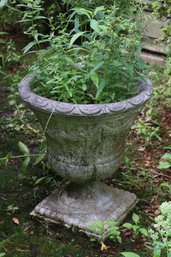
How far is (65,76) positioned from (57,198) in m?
0.92

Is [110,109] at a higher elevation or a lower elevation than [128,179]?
higher

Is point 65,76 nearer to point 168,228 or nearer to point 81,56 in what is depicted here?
point 81,56

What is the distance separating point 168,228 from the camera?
6.40 feet

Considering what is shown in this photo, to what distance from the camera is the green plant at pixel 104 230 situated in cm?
300

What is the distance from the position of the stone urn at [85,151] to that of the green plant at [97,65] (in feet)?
0.40

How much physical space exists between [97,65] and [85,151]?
0.54 m

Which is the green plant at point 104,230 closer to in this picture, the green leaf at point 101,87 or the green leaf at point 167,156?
the green leaf at point 101,87

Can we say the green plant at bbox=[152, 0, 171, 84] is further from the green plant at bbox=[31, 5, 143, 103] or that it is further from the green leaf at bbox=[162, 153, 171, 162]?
the green plant at bbox=[31, 5, 143, 103]

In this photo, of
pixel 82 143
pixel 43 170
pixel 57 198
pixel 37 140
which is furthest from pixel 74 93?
pixel 37 140

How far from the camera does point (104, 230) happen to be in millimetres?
3092

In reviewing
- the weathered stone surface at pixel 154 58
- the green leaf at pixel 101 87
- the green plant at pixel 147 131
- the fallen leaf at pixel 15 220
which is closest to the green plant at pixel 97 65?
the green leaf at pixel 101 87

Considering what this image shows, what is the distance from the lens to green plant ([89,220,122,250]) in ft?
9.86

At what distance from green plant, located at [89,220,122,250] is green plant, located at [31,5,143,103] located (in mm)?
771

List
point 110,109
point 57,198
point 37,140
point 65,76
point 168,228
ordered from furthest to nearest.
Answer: point 37,140, point 57,198, point 65,76, point 110,109, point 168,228
